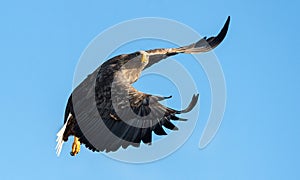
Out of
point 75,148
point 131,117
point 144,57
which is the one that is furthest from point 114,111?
point 144,57

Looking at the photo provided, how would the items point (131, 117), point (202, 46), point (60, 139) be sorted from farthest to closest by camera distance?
point (202, 46) < point (60, 139) < point (131, 117)

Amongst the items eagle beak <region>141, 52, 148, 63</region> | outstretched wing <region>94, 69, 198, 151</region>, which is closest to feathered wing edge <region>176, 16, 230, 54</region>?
eagle beak <region>141, 52, 148, 63</region>

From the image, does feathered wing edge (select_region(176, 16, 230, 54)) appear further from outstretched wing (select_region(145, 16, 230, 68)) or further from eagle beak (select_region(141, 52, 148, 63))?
eagle beak (select_region(141, 52, 148, 63))

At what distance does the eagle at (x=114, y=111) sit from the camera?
45.4 feet

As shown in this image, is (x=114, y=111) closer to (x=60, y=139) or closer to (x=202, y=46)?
(x=60, y=139)

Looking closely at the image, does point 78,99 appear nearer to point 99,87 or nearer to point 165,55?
point 99,87

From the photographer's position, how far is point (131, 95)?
14.5 metres

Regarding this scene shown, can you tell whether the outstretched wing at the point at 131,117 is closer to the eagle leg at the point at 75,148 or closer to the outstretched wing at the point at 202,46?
the eagle leg at the point at 75,148

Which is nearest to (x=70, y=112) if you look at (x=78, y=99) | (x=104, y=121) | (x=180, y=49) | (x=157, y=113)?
(x=78, y=99)

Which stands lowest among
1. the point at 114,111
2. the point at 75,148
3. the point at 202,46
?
the point at 114,111

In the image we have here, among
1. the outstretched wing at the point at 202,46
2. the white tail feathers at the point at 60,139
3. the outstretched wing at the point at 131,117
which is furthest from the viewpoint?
the outstretched wing at the point at 202,46

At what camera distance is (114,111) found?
14414 millimetres

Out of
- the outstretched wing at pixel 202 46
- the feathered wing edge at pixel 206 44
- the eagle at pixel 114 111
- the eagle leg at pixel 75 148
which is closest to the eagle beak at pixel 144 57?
the eagle at pixel 114 111

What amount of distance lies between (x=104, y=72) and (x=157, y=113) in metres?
2.48
